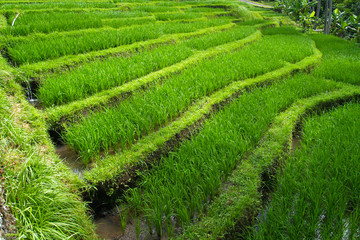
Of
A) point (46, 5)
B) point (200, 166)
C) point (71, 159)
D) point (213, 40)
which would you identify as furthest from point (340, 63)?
point (46, 5)

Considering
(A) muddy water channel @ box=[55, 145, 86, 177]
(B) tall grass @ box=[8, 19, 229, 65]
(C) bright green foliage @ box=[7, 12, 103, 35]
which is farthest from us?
(C) bright green foliage @ box=[7, 12, 103, 35]

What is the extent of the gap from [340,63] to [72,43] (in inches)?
218

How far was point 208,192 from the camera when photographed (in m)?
2.38

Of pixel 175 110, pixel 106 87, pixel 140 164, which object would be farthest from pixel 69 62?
pixel 140 164

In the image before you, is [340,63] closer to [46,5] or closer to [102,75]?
[102,75]

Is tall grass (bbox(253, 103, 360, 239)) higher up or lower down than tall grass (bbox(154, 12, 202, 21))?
lower down

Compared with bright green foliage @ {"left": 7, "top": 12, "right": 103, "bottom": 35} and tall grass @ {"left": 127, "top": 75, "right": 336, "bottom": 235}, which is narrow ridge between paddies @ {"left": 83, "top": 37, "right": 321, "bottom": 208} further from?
bright green foliage @ {"left": 7, "top": 12, "right": 103, "bottom": 35}

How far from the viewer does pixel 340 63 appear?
599 cm

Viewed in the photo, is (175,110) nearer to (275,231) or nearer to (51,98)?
(51,98)

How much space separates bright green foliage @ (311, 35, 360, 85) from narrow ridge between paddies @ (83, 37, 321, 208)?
1.95m

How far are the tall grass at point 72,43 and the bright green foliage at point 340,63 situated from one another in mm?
3804

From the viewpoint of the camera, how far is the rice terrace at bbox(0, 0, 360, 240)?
80.6 inches

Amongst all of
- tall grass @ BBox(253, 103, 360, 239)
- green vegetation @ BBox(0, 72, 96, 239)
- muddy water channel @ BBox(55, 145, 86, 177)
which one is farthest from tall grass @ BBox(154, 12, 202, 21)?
green vegetation @ BBox(0, 72, 96, 239)

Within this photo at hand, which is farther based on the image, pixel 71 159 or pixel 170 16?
pixel 170 16
